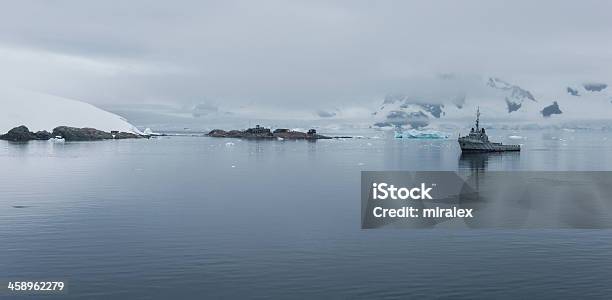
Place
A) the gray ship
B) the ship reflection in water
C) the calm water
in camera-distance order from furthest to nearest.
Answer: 1. the gray ship
2. the ship reflection in water
3. the calm water

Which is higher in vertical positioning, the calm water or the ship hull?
the ship hull

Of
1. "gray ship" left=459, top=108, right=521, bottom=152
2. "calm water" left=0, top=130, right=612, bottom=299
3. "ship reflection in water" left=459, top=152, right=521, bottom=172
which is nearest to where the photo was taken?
"calm water" left=0, top=130, right=612, bottom=299

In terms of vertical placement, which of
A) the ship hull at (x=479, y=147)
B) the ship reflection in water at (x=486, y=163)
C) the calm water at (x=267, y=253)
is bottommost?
the calm water at (x=267, y=253)

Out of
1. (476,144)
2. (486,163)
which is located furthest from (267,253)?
(476,144)

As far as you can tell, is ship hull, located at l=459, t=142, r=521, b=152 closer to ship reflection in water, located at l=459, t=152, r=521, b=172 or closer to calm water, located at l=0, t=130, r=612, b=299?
ship reflection in water, located at l=459, t=152, r=521, b=172

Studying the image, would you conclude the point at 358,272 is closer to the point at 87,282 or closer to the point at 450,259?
the point at 450,259

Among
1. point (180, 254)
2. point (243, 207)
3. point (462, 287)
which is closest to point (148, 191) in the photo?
point (243, 207)

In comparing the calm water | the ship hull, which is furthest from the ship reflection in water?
the calm water

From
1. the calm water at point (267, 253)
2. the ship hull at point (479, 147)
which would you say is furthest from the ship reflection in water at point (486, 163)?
the calm water at point (267, 253)

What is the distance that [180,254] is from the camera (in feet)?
97.2

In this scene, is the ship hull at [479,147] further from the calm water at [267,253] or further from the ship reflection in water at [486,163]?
the calm water at [267,253]

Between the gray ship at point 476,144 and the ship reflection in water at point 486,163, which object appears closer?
the ship reflection in water at point 486,163

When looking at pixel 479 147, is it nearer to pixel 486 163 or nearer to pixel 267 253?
pixel 486 163

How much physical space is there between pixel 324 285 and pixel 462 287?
5.78 m
